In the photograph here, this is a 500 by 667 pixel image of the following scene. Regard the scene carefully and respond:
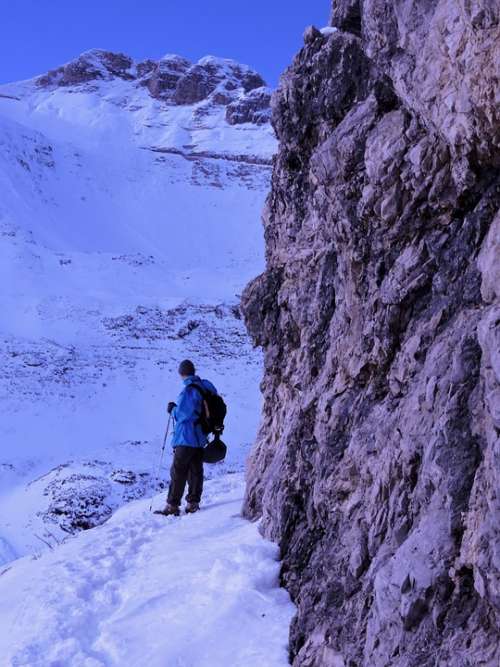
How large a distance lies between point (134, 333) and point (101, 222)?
2562cm

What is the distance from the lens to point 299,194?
7.36 meters

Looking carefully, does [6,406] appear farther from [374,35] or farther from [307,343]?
[374,35]

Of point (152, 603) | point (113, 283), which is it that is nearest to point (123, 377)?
point (113, 283)

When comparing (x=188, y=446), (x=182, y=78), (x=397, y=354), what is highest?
(x=182, y=78)

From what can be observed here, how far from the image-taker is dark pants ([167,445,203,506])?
8211mm

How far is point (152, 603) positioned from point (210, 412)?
3.28 m

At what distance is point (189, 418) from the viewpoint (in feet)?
27.0

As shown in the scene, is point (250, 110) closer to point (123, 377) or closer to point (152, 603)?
point (123, 377)

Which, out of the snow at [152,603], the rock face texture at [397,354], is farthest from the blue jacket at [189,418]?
the rock face texture at [397,354]

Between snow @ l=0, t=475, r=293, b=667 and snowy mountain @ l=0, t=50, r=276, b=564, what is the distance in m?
5.04

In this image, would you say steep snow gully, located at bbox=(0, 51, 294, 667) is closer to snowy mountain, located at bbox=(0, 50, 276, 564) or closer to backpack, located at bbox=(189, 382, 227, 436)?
snowy mountain, located at bbox=(0, 50, 276, 564)

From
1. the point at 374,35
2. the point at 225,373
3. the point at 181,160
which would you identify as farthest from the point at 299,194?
the point at 181,160

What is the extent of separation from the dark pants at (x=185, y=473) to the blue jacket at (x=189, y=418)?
0.09 metres

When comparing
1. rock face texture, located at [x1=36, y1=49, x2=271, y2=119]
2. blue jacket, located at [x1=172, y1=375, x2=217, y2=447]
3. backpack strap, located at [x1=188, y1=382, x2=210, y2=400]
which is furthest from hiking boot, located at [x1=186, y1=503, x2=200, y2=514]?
rock face texture, located at [x1=36, y1=49, x2=271, y2=119]
